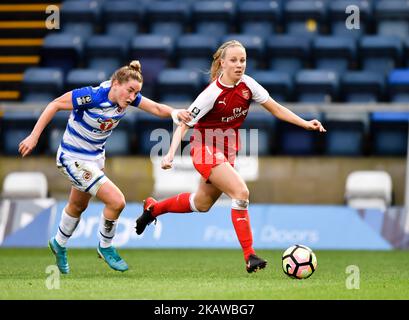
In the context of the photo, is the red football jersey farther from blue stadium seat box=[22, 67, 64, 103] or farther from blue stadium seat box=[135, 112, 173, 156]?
blue stadium seat box=[22, 67, 64, 103]

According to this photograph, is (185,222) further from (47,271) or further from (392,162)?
(47,271)

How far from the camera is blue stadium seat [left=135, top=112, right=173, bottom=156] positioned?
14.1 metres

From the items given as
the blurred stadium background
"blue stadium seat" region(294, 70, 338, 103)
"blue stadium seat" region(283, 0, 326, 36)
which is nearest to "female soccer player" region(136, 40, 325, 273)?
the blurred stadium background

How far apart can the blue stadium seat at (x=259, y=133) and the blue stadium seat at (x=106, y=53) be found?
2525 millimetres

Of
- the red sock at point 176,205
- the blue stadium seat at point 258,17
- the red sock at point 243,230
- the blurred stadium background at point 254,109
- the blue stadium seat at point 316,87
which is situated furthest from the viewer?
the blue stadium seat at point 258,17

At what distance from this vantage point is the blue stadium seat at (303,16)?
16109 millimetres

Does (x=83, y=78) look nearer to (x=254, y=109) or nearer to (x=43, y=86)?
(x=43, y=86)

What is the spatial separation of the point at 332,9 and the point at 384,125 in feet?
9.30

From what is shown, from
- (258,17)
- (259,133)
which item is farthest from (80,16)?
(259,133)

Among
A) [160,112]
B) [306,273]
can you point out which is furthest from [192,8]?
[306,273]

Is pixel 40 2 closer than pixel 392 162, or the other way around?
pixel 392 162

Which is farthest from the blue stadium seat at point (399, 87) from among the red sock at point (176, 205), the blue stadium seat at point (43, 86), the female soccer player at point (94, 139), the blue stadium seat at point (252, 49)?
the female soccer player at point (94, 139)

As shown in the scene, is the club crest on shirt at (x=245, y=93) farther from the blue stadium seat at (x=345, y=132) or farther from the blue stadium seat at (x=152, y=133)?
the blue stadium seat at (x=345, y=132)

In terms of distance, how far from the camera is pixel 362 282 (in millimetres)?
8117
